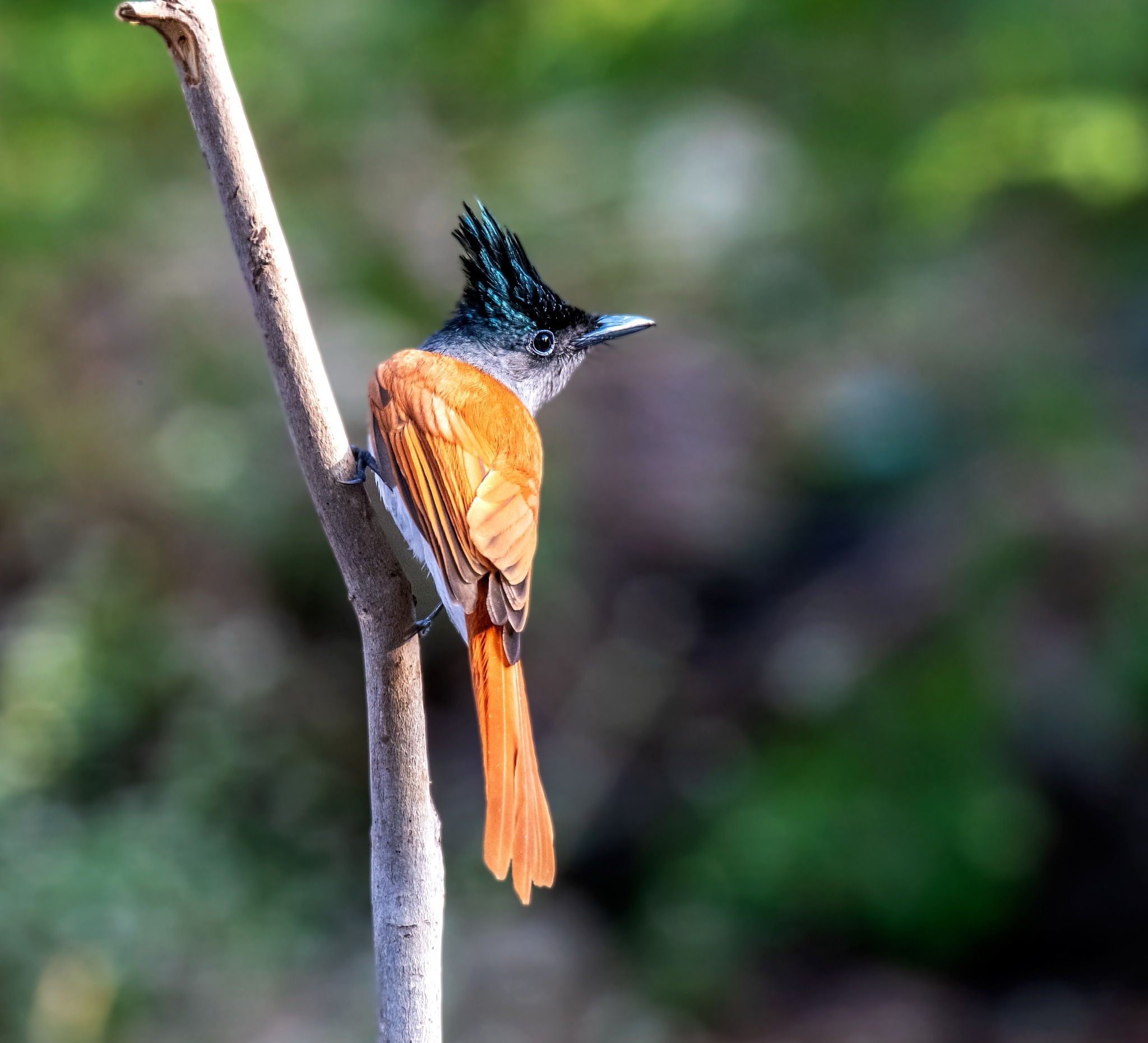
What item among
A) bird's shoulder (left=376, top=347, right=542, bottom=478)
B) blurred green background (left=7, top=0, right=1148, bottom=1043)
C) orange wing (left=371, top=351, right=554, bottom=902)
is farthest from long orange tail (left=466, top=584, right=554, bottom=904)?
blurred green background (left=7, top=0, right=1148, bottom=1043)

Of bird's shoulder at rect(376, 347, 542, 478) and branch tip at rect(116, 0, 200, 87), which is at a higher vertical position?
bird's shoulder at rect(376, 347, 542, 478)

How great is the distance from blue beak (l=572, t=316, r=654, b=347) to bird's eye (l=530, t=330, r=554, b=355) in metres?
0.05

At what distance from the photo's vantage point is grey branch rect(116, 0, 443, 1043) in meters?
1.28

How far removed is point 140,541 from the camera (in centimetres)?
502

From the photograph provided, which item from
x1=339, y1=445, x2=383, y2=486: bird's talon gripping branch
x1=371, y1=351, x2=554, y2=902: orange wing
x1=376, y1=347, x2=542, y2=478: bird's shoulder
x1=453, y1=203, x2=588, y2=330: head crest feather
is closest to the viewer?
x1=339, y1=445, x2=383, y2=486: bird's talon gripping branch

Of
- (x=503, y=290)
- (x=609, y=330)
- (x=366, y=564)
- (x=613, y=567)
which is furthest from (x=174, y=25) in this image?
(x=613, y=567)

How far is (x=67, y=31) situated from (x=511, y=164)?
227 centimetres

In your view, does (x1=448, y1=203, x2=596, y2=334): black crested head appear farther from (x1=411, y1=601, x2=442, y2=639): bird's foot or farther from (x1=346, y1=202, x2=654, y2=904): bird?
(x1=411, y1=601, x2=442, y2=639): bird's foot

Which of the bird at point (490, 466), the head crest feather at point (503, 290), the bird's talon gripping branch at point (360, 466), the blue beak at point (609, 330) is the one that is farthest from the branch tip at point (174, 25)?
the blue beak at point (609, 330)

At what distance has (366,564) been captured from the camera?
56.1 inches

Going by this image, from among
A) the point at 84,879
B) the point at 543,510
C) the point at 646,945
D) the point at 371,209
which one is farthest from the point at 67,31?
the point at 646,945

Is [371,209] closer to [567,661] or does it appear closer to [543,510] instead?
[543,510]

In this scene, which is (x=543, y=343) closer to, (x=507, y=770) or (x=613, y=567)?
(x=507, y=770)

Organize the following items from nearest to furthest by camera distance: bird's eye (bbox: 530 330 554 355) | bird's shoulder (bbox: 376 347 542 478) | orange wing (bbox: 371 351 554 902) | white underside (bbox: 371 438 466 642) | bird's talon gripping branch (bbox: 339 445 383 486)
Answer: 1. bird's talon gripping branch (bbox: 339 445 383 486)
2. orange wing (bbox: 371 351 554 902)
3. white underside (bbox: 371 438 466 642)
4. bird's shoulder (bbox: 376 347 542 478)
5. bird's eye (bbox: 530 330 554 355)
